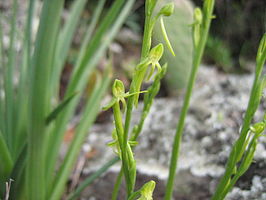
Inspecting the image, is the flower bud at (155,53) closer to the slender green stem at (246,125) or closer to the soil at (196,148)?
the slender green stem at (246,125)

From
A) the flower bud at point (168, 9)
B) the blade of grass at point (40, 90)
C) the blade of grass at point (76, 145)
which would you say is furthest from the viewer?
the blade of grass at point (76, 145)

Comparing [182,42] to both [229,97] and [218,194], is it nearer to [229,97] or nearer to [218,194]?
[229,97]

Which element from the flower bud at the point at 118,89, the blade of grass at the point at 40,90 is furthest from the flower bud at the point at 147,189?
the blade of grass at the point at 40,90

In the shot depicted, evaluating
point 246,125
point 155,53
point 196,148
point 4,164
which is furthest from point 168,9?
point 196,148

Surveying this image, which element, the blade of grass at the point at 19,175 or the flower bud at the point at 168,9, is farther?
the blade of grass at the point at 19,175

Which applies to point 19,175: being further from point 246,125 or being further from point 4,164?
point 246,125

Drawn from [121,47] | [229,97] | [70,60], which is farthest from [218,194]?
[121,47]
